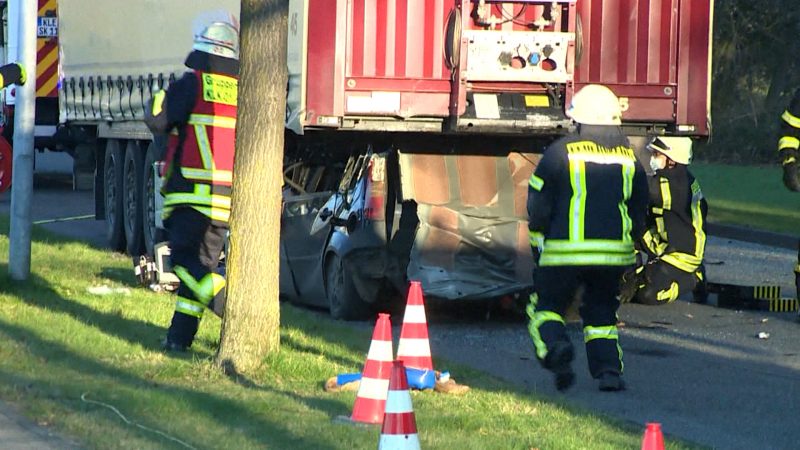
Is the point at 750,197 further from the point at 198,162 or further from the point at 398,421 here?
the point at 398,421

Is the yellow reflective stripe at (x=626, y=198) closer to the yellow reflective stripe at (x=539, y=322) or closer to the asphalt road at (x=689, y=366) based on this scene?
the yellow reflective stripe at (x=539, y=322)

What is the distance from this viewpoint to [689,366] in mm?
9461

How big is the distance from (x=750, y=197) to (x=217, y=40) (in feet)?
54.5

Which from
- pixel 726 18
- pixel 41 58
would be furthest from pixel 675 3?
pixel 726 18

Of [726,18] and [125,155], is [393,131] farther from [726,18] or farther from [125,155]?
[726,18]

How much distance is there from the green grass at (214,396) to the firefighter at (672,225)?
227cm

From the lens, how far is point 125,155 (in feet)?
55.4

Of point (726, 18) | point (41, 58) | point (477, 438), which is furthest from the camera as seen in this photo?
point (726, 18)

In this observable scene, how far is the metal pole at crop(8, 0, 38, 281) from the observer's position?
39.4ft

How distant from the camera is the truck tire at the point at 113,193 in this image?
1672 cm

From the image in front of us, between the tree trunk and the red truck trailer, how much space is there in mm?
2702

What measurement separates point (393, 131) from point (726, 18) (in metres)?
26.7

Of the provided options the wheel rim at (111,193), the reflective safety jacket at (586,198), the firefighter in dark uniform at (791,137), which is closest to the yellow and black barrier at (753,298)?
the firefighter in dark uniform at (791,137)

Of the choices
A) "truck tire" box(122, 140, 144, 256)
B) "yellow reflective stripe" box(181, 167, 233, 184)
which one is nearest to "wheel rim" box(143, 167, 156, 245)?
"truck tire" box(122, 140, 144, 256)
